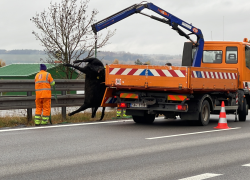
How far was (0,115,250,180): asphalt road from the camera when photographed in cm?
689

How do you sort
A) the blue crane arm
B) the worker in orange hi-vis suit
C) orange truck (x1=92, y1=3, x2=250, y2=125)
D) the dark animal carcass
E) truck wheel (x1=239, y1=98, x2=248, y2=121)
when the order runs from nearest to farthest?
1. orange truck (x1=92, y1=3, x2=250, y2=125)
2. the worker in orange hi-vis suit
3. the dark animal carcass
4. the blue crane arm
5. truck wheel (x1=239, y1=98, x2=248, y2=121)

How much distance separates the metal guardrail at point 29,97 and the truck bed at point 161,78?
6.71 feet

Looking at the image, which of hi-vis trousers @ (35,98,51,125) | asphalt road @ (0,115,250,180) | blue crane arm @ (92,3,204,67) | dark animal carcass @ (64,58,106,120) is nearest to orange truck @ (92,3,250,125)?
blue crane arm @ (92,3,204,67)

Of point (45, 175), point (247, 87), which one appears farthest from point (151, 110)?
point (45, 175)

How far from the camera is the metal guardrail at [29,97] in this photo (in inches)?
537

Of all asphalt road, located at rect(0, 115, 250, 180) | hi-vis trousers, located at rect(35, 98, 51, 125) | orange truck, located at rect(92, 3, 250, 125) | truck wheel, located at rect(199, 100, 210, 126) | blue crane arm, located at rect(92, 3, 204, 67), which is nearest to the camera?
asphalt road, located at rect(0, 115, 250, 180)

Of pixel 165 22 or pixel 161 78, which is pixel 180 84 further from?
pixel 165 22

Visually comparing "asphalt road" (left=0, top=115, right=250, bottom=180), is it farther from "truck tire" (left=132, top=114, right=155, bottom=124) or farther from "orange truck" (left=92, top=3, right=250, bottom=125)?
"truck tire" (left=132, top=114, right=155, bottom=124)

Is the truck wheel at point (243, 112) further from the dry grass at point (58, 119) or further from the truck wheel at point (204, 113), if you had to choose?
the dry grass at point (58, 119)

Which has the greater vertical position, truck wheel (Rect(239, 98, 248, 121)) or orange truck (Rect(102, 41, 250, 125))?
orange truck (Rect(102, 41, 250, 125))

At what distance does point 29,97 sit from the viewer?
14086mm

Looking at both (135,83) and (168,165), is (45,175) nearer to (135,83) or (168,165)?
(168,165)

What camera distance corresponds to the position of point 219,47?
1645 cm

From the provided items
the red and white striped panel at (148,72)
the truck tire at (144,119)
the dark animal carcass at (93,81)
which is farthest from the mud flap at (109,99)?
the truck tire at (144,119)
